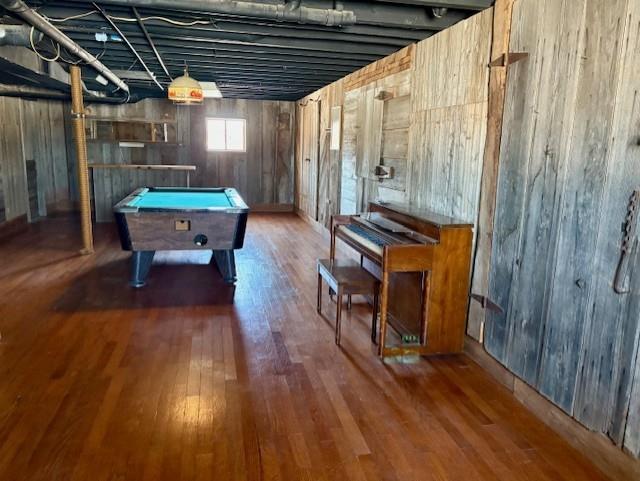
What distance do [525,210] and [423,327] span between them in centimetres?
106

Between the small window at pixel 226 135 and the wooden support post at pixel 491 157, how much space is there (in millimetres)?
7365

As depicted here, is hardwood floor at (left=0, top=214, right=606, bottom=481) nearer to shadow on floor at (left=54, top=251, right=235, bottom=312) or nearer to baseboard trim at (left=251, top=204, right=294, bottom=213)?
shadow on floor at (left=54, top=251, right=235, bottom=312)

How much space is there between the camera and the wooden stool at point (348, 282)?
342 centimetres

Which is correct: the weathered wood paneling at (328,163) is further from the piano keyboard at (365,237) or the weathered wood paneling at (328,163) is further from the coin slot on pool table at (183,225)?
the piano keyboard at (365,237)

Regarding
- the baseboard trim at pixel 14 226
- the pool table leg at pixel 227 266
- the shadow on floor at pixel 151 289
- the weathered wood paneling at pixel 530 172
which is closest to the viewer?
the weathered wood paneling at pixel 530 172

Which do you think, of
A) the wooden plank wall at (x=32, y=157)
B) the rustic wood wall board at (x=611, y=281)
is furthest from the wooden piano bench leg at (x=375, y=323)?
the wooden plank wall at (x=32, y=157)

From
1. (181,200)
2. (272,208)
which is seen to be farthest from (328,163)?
(272,208)

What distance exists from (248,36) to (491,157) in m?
2.53

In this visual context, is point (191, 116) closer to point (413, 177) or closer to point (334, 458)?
point (413, 177)

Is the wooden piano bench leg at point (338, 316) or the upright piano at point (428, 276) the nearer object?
the upright piano at point (428, 276)

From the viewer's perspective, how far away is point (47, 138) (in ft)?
29.1

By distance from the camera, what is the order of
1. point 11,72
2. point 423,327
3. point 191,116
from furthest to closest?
point 191,116 < point 11,72 < point 423,327

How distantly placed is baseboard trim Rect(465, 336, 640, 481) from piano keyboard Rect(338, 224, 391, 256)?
3.11 feet

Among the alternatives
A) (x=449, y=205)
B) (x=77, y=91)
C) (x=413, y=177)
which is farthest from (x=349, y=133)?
(x=77, y=91)
